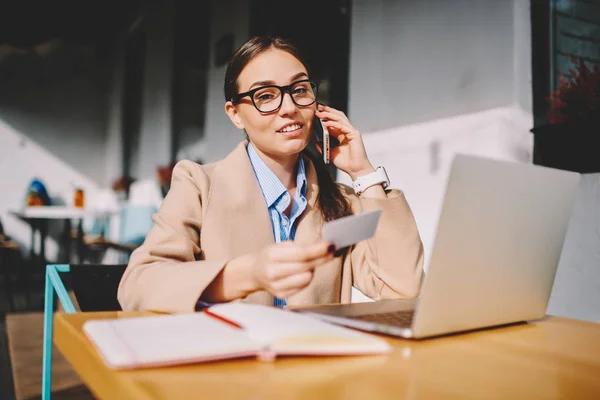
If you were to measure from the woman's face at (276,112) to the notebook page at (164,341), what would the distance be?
698 mm

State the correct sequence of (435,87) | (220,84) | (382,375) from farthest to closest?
A: (220,84), (435,87), (382,375)

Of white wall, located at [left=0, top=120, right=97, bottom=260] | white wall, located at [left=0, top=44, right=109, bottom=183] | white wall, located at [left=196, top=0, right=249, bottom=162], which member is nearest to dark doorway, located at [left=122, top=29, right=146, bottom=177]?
white wall, located at [left=0, top=44, right=109, bottom=183]

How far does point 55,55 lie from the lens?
7344 mm

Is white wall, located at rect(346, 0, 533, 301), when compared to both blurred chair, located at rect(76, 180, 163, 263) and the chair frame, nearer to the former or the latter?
the chair frame

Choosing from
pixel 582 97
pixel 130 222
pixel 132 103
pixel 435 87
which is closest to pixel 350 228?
pixel 582 97

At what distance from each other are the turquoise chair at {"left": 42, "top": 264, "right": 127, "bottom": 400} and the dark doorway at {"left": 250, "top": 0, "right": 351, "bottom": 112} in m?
2.13

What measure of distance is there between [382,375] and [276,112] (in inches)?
33.0

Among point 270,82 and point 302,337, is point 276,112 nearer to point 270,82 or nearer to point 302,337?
point 270,82

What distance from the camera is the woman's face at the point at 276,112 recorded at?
1.21 metres

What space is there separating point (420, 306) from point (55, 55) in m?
8.18

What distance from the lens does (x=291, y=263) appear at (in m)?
0.62

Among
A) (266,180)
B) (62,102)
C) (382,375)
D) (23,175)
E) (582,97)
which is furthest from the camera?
(62,102)

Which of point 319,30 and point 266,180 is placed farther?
point 319,30

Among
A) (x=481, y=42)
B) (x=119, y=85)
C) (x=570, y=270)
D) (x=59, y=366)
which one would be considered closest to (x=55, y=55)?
(x=119, y=85)
